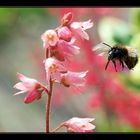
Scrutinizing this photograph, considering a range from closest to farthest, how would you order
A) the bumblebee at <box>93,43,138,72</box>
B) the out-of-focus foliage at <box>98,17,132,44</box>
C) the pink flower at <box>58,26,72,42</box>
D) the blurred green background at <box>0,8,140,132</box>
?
the pink flower at <box>58,26,72,42</box> < the bumblebee at <box>93,43,138,72</box> < the out-of-focus foliage at <box>98,17,132,44</box> < the blurred green background at <box>0,8,140,132</box>

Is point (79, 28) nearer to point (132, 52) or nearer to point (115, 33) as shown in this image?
point (132, 52)

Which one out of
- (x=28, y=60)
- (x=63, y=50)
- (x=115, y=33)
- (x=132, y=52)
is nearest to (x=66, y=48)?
(x=63, y=50)

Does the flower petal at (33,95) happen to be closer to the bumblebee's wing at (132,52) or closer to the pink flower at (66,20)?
the pink flower at (66,20)

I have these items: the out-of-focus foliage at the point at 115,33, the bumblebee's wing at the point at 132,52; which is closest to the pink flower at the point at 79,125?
the bumblebee's wing at the point at 132,52

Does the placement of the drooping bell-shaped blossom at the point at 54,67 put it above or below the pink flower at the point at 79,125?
above

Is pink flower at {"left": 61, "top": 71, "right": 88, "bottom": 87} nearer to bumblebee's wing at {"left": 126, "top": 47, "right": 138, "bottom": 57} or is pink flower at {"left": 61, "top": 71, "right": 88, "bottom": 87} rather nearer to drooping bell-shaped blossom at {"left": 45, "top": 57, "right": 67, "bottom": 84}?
drooping bell-shaped blossom at {"left": 45, "top": 57, "right": 67, "bottom": 84}

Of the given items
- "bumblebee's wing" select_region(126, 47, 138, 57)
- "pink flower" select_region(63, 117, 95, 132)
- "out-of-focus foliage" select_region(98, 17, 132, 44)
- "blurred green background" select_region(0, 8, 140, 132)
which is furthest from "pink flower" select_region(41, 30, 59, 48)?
"blurred green background" select_region(0, 8, 140, 132)
